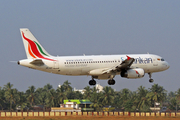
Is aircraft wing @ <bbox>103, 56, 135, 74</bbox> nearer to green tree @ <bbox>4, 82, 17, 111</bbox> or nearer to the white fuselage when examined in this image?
the white fuselage

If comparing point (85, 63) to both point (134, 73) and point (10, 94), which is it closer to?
point (134, 73)

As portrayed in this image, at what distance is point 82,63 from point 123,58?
303 inches

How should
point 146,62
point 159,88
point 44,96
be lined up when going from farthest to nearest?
point 44,96 → point 159,88 → point 146,62

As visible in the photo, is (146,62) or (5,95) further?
(5,95)

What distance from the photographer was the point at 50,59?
6481 cm

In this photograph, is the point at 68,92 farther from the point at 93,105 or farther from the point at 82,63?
the point at 82,63

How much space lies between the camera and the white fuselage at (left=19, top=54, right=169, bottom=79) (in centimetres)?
6438

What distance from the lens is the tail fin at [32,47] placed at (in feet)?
215

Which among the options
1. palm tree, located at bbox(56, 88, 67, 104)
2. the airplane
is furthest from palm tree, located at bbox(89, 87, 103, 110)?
the airplane

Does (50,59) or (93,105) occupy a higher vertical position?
(50,59)

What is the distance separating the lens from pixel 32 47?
6575 centimetres

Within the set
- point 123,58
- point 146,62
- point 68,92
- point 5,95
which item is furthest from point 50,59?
point 68,92

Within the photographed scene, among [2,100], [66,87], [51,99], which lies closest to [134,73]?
[51,99]

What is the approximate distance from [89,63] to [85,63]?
0.72 meters
